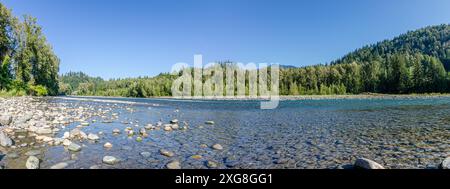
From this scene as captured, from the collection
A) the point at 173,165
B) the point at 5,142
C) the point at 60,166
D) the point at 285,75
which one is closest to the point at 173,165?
the point at 173,165

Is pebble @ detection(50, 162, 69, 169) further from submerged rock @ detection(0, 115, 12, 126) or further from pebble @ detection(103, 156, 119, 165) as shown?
submerged rock @ detection(0, 115, 12, 126)

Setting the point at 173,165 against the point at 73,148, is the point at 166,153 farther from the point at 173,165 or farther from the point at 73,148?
the point at 73,148

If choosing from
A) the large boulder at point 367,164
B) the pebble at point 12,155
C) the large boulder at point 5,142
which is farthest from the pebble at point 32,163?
the large boulder at point 367,164

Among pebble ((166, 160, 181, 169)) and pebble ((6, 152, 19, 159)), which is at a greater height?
pebble ((6, 152, 19, 159))

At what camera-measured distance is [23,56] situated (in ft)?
194

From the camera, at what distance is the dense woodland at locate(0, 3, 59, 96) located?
154ft

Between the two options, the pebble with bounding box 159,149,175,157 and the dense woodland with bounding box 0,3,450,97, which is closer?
the pebble with bounding box 159,149,175,157

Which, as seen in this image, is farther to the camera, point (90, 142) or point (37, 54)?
point (37, 54)

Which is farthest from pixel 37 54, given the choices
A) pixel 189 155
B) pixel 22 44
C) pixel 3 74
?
pixel 189 155

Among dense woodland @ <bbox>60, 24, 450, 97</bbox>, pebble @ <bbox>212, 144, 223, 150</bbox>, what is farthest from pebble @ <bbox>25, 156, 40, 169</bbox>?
dense woodland @ <bbox>60, 24, 450, 97</bbox>

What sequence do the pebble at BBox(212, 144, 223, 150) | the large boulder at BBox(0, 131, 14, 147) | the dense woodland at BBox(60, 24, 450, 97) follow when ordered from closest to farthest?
the large boulder at BBox(0, 131, 14, 147) → the pebble at BBox(212, 144, 223, 150) → the dense woodland at BBox(60, 24, 450, 97)
